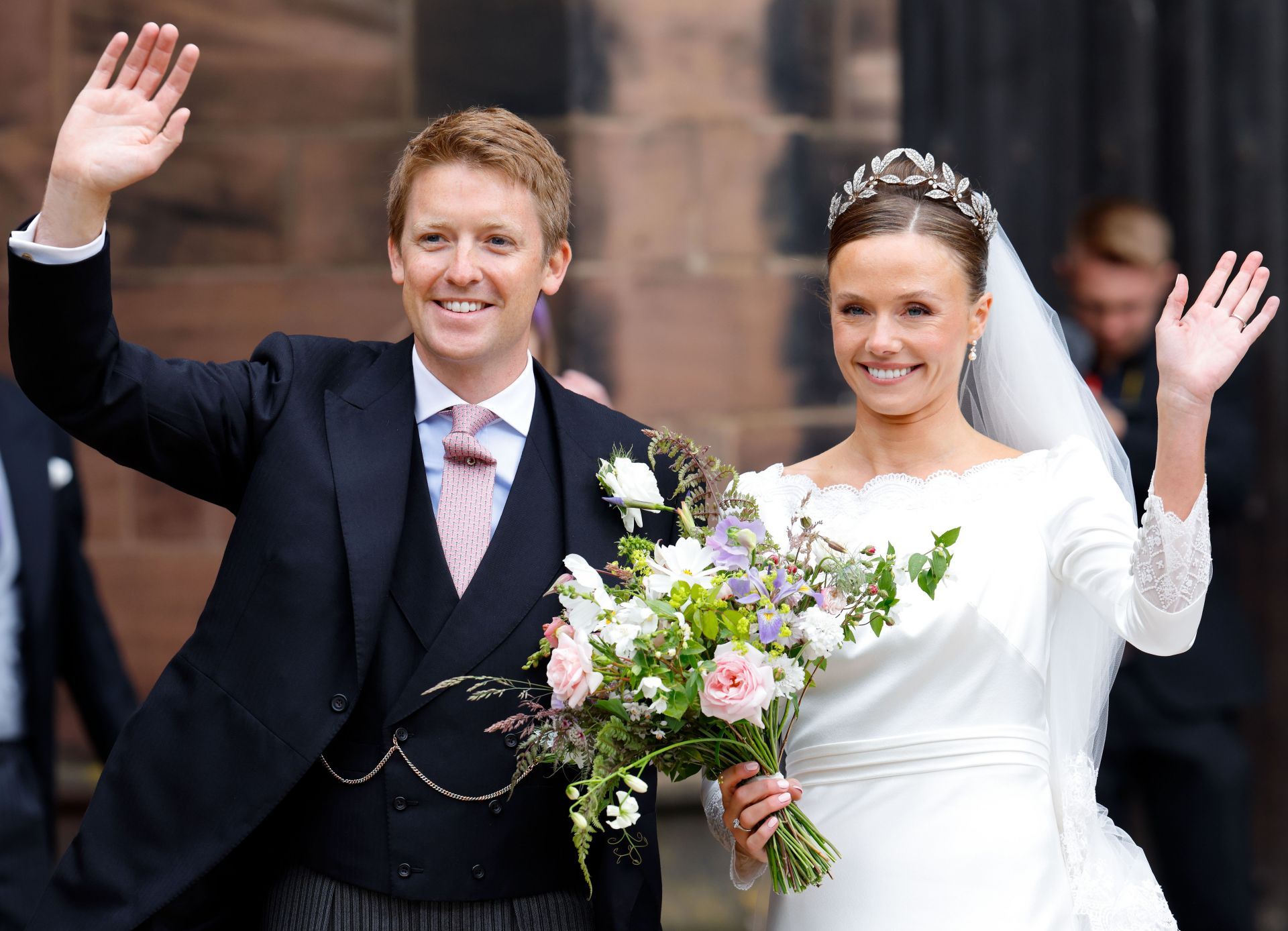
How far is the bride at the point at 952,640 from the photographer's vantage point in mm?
2762

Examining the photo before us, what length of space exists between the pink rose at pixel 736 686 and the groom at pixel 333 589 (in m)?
0.44

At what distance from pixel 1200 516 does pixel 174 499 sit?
3758mm

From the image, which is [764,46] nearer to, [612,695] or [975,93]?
[975,93]

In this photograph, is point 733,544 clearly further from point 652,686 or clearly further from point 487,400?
point 487,400

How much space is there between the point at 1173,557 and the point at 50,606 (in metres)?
2.84

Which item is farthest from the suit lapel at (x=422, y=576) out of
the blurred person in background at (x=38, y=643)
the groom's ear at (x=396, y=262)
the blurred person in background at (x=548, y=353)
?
the blurred person in background at (x=38, y=643)

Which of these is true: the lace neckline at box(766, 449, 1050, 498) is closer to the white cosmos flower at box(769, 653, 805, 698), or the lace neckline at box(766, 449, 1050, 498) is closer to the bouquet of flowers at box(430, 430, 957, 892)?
the bouquet of flowers at box(430, 430, 957, 892)

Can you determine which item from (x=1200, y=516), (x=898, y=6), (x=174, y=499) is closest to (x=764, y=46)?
(x=898, y=6)

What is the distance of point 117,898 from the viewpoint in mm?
2605

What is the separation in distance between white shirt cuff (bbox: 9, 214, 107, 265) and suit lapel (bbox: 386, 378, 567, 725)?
2.51 feet

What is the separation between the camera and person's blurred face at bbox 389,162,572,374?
2773 millimetres

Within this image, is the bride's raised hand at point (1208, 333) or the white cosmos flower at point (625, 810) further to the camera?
the bride's raised hand at point (1208, 333)

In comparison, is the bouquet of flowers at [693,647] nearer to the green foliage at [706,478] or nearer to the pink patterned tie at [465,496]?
the green foliage at [706,478]

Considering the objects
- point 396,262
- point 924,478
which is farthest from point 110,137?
point 924,478
